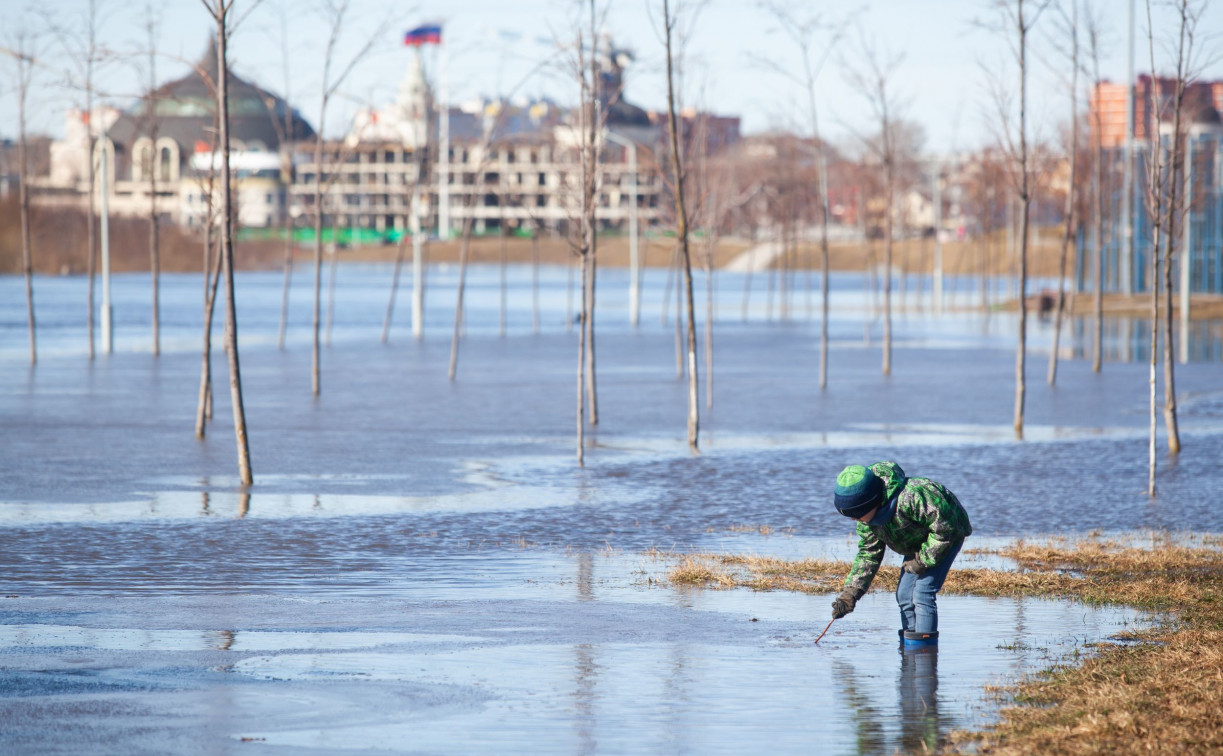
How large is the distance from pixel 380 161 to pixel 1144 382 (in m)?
144

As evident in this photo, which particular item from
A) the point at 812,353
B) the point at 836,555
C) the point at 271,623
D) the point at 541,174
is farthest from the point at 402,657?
the point at 541,174

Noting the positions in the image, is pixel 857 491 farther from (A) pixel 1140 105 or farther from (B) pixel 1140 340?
(A) pixel 1140 105

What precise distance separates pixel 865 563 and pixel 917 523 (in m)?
0.38

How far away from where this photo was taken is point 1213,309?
53156mm

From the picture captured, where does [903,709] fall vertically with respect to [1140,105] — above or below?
below

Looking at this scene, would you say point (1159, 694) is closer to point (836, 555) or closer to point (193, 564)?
point (836, 555)

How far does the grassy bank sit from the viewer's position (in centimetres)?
646

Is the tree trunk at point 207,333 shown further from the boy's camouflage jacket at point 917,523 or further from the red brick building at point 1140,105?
the red brick building at point 1140,105

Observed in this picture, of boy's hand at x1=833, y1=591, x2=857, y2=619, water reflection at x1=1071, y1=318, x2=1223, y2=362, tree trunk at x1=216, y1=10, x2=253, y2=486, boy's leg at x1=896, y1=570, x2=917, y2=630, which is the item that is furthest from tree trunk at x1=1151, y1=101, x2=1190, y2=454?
water reflection at x1=1071, y1=318, x2=1223, y2=362

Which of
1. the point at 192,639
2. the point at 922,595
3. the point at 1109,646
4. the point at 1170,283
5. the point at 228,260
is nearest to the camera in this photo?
the point at 922,595

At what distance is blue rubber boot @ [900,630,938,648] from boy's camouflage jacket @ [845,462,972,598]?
1.41 feet

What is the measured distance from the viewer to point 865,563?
8.13 meters

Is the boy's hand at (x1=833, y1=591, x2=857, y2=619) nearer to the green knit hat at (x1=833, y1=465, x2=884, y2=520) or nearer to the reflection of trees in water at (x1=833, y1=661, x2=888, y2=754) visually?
the reflection of trees in water at (x1=833, y1=661, x2=888, y2=754)

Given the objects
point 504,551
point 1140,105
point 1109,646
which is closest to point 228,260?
point 504,551
